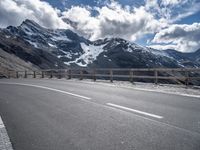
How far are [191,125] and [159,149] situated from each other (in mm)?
1830

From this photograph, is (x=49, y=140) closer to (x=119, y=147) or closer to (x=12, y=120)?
(x=119, y=147)

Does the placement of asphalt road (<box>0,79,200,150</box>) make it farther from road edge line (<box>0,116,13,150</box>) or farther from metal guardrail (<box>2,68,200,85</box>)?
metal guardrail (<box>2,68,200,85</box>)

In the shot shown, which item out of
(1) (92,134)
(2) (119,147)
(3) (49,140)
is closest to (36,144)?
(3) (49,140)

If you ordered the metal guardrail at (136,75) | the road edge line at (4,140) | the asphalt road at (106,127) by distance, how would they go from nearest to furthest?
the asphalt road at (106,127)
the road edge line at (4,140)
the metal guardrail at (136,75)

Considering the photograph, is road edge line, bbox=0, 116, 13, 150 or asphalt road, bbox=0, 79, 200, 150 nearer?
asphalt road, bbox=0, 79, 200, 150

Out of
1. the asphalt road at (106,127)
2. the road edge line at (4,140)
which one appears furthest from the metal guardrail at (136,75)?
the road edge line at (4,140)

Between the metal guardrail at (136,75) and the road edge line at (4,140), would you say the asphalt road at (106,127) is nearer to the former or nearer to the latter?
the road edge line at (4,140)

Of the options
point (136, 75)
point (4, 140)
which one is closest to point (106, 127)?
point (4, 140)

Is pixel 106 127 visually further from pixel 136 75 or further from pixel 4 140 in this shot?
pixel 136 75

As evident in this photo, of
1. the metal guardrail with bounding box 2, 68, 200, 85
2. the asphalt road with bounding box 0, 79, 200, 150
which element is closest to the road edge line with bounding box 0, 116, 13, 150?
the asphalt road with bounding box 0, 79, 200, 150

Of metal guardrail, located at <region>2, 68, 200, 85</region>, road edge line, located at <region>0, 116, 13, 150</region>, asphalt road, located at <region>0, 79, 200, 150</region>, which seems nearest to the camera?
asphalt road, located at <region>0, 79, 200, 150</region>

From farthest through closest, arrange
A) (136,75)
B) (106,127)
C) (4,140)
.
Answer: (136,75) < (106,127) < (4,140)

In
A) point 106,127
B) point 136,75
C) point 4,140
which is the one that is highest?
point 136,75

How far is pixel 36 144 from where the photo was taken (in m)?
4.86
